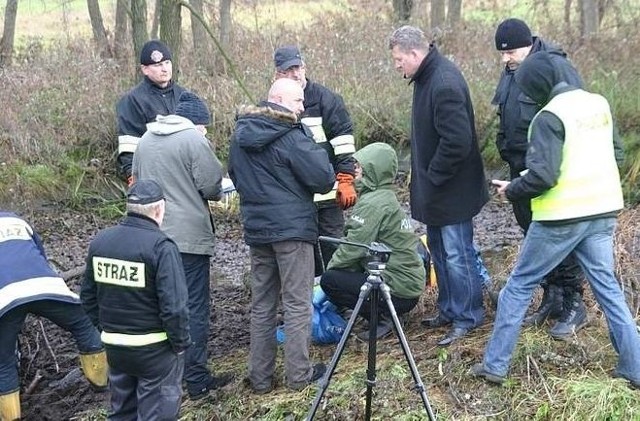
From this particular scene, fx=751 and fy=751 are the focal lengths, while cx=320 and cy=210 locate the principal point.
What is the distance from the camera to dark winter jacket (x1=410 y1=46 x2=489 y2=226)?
4.77 m

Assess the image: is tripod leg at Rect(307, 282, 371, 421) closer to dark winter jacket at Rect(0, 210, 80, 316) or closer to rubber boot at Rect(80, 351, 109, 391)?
rubber boot at Rect(80, 351, 109, 391)

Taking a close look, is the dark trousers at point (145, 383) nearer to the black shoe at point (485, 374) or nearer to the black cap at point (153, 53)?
the black shoe at point (485, 374)

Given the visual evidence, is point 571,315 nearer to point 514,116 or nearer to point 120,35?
point 514,116

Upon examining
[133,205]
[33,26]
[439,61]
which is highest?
[33,26]

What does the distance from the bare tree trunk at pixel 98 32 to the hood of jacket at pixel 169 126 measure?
9275mm

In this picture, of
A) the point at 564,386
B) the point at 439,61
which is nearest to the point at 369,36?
the point at 439,61

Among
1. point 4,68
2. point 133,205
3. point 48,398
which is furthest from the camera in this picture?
point 4,68

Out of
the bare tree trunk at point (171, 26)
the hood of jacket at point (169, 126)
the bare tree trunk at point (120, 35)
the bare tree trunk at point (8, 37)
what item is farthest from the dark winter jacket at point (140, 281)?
the bare tree trunk at point (8, 37)

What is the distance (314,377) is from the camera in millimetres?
4922

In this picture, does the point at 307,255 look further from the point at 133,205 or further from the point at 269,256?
the point at 133,205

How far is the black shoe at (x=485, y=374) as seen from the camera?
15.1 ft

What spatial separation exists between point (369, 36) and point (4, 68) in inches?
256

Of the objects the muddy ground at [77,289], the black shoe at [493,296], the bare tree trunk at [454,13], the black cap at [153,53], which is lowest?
the muddy ground at [77,289]

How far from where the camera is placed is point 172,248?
403 centimetres
